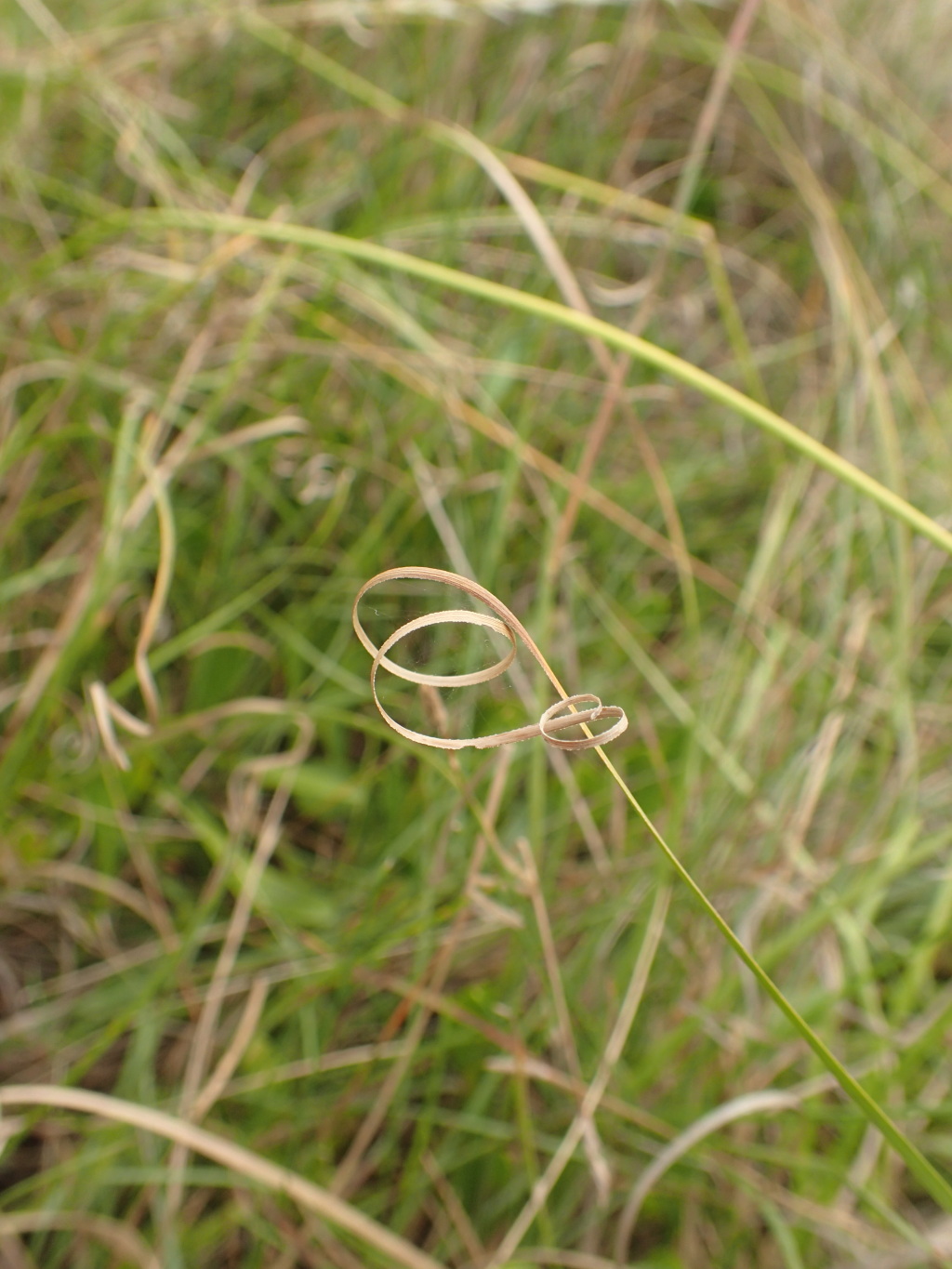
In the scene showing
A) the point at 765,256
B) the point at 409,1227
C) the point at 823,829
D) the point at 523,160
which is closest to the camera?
the point at 409,1227

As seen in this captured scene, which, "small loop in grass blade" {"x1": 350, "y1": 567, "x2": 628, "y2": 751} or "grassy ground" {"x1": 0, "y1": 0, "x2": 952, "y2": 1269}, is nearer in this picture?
"small loop in grass blade" {"x1": 350, "y1": 567, "x2": 628, "y2": 751}

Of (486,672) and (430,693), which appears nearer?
(486,672)

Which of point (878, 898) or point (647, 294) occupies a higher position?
point (647, 294)

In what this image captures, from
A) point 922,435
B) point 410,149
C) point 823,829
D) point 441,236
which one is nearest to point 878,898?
point 823,829

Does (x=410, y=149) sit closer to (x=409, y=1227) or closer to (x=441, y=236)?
(x=441, y=236)

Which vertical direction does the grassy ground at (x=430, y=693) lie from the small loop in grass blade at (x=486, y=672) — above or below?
below

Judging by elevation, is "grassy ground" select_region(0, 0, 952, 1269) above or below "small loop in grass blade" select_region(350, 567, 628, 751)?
below

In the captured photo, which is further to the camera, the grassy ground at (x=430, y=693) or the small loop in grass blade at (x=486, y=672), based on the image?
the grassy ground at (x=430, y=693)

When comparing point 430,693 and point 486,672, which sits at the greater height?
point 486,672
